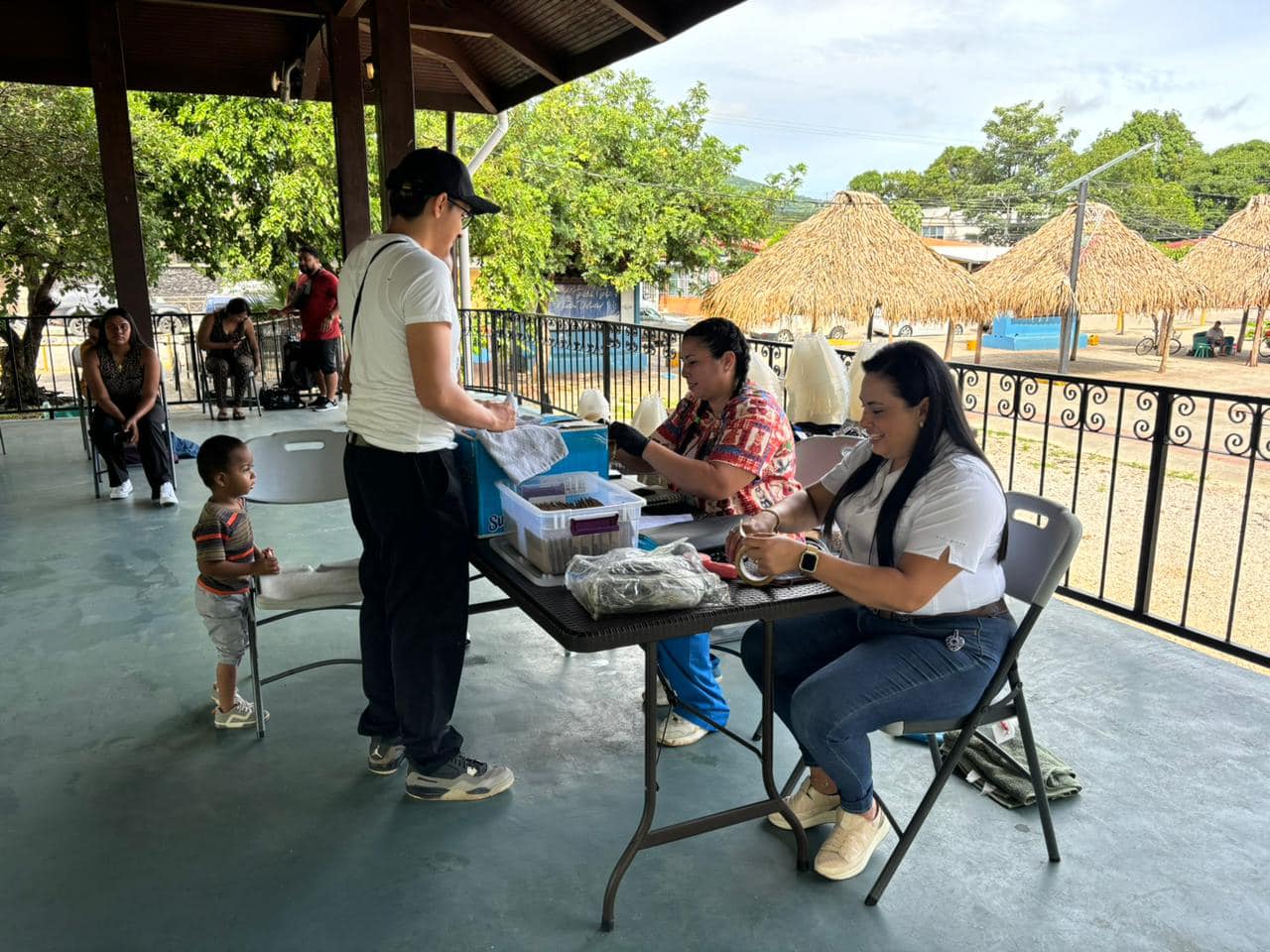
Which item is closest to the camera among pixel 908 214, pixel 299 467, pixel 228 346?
pixel 299 467

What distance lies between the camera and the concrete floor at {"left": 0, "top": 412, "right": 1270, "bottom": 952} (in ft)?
6.24

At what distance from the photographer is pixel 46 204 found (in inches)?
452

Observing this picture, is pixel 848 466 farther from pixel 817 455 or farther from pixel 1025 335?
pixel 1025 335

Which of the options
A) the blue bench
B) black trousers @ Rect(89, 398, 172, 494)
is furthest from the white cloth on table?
the blue bench

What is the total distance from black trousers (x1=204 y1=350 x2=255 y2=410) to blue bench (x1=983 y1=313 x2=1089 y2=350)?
26.5 m

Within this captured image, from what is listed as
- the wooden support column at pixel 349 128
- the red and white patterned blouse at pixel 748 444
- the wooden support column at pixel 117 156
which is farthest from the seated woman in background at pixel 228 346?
the red and white patterned blouse at pixel 748 444

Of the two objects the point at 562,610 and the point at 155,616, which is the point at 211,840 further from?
the point at 155,616

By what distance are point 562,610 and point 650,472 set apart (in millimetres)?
1196

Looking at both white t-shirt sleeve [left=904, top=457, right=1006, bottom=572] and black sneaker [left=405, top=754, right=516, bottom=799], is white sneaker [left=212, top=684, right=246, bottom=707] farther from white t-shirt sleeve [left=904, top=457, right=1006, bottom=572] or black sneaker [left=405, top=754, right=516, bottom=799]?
white t-shirt sleeve [left=904, top=457, right=1006, bottom=572]

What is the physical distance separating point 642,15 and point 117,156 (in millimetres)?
3709

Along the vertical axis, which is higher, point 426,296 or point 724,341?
point 426,296

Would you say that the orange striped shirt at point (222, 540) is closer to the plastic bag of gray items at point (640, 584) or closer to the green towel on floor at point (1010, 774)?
the plastic bag of gray items at point (640, 584)

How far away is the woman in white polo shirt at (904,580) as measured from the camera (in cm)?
184

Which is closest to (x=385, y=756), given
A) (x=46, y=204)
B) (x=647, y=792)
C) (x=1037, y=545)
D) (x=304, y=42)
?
(x=647, y=792)
